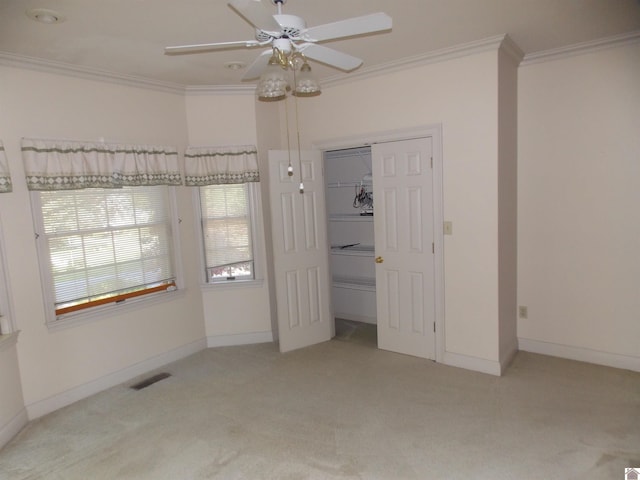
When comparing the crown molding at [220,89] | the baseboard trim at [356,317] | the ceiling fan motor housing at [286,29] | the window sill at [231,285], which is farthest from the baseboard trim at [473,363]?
the crown molding at [220,89]

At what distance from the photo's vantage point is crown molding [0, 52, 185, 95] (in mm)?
3084

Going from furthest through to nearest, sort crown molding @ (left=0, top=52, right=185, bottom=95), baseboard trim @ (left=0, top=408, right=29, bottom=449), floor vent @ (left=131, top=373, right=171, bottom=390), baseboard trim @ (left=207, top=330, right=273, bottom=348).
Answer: baseboard trim @ (left=207, top=330, right=273, bottom=348) < floor vent @ (left=131, top=373, right=171, bottom=390) < crown molding @ (left=0, top=52, right=185, bottom=95) < baseboard trim @ (left=0, top=408, right=29, bottom=449)

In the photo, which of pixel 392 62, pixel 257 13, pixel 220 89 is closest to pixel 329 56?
pixel 257 13

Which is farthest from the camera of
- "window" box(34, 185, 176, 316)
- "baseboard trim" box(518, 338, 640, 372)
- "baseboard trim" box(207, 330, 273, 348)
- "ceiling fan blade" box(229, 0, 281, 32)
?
"baseboard trim" box(207, 330, 273, 348)

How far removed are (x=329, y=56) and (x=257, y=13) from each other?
2.12 ft

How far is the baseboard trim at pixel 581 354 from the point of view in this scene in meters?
3.56

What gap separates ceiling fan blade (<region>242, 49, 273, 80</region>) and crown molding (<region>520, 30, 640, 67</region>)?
2488 millimetres

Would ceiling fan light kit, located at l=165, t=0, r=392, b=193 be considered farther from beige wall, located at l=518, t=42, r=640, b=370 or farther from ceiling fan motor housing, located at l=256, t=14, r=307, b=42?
beige wall, located at l=518, t=42, r=640, b=370

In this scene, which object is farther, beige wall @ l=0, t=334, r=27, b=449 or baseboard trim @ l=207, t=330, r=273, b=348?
baseboard trim @ l=207, t=330, r=273, b=348

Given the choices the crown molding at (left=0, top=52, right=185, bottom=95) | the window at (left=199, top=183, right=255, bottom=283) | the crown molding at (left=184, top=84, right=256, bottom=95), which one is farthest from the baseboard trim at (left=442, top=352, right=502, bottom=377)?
the crown molding at (left=0, top=52, right=185, bottom=95)

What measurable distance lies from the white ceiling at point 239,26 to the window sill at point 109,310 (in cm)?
199

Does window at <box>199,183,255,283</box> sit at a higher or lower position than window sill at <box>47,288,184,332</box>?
higher

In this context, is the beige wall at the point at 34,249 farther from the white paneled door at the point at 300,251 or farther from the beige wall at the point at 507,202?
the beige wall at the point at 507,202

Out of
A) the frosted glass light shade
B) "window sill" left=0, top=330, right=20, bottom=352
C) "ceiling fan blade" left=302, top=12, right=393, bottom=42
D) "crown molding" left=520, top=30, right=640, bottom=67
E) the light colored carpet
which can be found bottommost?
the light colored carpet
